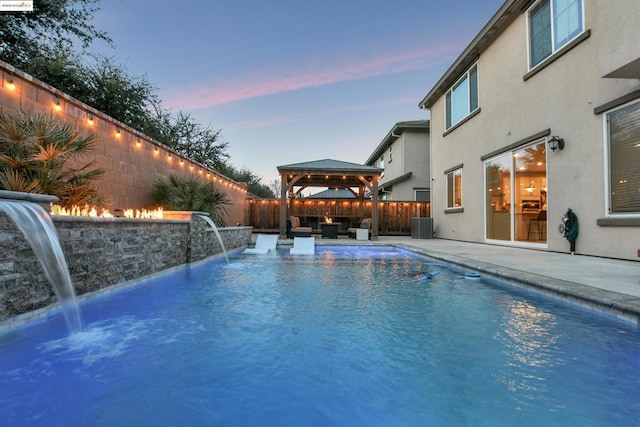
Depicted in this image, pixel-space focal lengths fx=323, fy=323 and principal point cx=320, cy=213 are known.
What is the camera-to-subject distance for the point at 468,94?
1066 cm

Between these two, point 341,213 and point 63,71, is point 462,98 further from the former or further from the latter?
point 63,71

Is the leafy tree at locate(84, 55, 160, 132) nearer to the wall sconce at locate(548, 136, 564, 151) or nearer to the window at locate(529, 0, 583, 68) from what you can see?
the window at locate(529, 0, 583, 68)

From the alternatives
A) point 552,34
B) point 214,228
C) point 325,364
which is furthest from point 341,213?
point 325,364

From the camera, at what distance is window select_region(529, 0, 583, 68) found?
20.9 feet

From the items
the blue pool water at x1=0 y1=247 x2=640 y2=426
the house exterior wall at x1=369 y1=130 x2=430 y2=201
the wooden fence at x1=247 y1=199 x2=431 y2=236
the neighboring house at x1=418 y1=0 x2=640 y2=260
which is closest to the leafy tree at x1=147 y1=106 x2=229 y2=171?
the wooden fence at x1=247 y1=199 x2=431 y2=236

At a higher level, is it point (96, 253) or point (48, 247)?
point (48, 247)

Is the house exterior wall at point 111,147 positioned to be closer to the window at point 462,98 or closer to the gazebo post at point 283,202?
the gazebo post at point 283,202

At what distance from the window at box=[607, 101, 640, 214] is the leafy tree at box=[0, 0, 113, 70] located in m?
16.0

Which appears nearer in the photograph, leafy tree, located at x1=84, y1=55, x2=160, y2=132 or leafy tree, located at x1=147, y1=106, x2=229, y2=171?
leafy tree, located at x1=84, y1=55, x2=160, y2=132

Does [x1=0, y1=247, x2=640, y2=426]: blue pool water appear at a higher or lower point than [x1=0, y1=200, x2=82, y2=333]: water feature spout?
lower

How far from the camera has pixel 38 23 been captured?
1145cm

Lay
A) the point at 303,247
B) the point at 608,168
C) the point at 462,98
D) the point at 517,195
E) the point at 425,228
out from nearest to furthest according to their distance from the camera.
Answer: the point at 608,168 → the point at 517,195 → the point at 303,247 → the point at 462,98 → the point at 425,228

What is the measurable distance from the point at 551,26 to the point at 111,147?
9.35 meters

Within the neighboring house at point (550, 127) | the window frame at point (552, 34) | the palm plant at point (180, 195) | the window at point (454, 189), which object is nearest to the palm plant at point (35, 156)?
the palm plant at point (180, 195)
